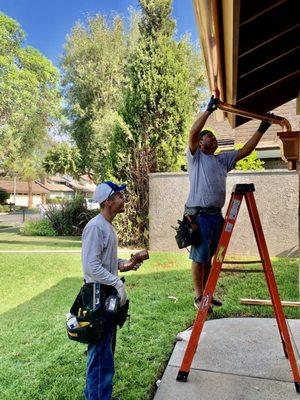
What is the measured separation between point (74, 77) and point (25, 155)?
367 inches

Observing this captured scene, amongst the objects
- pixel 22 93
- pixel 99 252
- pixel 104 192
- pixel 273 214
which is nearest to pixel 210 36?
→ pixel 104 192

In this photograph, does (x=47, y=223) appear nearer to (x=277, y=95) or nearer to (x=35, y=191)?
(x=277, y=95)

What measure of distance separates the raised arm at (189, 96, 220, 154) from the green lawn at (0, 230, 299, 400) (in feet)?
6.20

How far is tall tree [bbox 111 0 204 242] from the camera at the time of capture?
33.7 ft

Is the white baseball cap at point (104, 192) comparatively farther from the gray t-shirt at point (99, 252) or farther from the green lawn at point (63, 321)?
the green lawn at point (63, 321)

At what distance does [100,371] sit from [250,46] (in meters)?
2.44

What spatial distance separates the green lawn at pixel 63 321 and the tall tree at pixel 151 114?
3242 millimetres

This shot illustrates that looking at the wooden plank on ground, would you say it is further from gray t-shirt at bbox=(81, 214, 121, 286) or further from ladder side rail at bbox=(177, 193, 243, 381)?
gray t-shirt at bbox=(81, 214, 121, 286)

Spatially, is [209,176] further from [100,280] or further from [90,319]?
[90,319]

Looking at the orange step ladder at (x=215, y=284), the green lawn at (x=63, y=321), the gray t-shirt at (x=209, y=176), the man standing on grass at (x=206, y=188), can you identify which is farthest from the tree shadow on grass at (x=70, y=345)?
the gray t-shirt at (x=209, y=176)

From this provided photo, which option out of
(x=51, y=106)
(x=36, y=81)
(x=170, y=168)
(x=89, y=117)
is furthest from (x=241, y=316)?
(x=89, y=117)

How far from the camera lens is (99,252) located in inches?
93.0

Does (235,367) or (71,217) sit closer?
(235,367)

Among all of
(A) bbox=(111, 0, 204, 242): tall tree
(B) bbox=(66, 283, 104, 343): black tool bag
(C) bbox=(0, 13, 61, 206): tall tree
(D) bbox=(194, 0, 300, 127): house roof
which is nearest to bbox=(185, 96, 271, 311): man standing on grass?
(D) bbox=(194, 0, 300, 127): house roof
